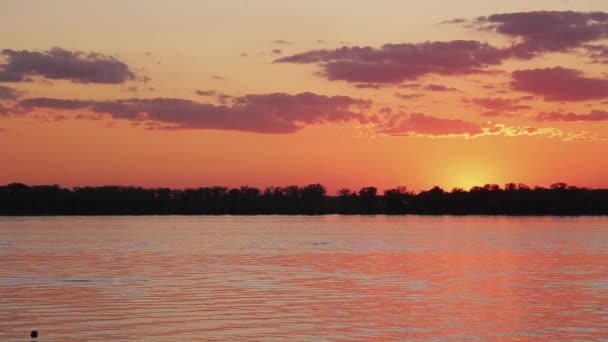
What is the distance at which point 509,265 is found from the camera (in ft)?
226

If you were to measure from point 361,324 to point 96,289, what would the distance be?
58.6 feet

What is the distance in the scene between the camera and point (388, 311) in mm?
38281

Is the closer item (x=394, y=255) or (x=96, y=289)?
(x=96, y=289)

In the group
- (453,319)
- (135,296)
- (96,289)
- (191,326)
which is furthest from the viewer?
(96,289)

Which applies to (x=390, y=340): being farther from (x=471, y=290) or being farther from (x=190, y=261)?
(x=190, y=261)

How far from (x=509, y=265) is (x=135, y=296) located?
3461 centimetres

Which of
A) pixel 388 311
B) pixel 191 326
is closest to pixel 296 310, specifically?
pixel 388 311

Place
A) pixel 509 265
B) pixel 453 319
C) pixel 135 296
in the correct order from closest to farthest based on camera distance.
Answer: pixel 453 319 < pixel 135 296 < pixel 509 265

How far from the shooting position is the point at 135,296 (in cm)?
4394

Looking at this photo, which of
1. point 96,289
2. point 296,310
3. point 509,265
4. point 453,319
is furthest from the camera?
point 509,265

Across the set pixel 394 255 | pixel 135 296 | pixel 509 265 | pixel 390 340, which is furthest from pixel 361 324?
pixel 394 255

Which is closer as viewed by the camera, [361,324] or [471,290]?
[361,324]

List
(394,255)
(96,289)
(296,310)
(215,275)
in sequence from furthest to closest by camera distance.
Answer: (394,255)
(215,275)
(96,289)
(296,310)

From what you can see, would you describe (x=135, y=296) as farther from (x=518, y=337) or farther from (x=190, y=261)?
(x=190, y=261)
